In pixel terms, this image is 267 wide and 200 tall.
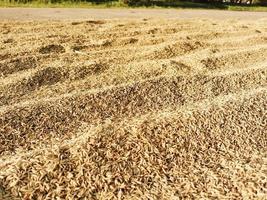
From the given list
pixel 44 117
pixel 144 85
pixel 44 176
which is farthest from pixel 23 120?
pixel 144 85

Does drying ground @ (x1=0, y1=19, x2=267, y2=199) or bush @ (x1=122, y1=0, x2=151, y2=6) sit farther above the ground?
drying ground @ (x1=0, y1=19, x2=267, y2=199)

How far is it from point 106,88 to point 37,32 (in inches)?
166

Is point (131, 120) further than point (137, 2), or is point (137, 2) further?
point (137, 2)

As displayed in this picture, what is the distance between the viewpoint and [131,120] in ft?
16.1

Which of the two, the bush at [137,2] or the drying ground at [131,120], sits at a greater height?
the drying ground at [131,120]

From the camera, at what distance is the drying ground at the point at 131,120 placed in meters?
3.75

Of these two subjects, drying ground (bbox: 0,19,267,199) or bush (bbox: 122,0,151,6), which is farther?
bush (bbox: 122,0,151,6)

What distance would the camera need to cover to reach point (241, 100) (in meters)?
5.63

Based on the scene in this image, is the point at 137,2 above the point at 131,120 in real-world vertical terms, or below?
below

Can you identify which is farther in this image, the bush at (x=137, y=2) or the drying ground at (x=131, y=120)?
the bush at (x=137, y=2)

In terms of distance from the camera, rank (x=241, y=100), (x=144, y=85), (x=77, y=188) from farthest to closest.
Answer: (x=144, y=85), (x=241, y=100), (x=77, y=188)

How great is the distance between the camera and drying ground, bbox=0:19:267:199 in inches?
148

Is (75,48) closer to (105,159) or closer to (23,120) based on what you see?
(23,120)

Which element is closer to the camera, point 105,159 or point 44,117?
point 105,159
